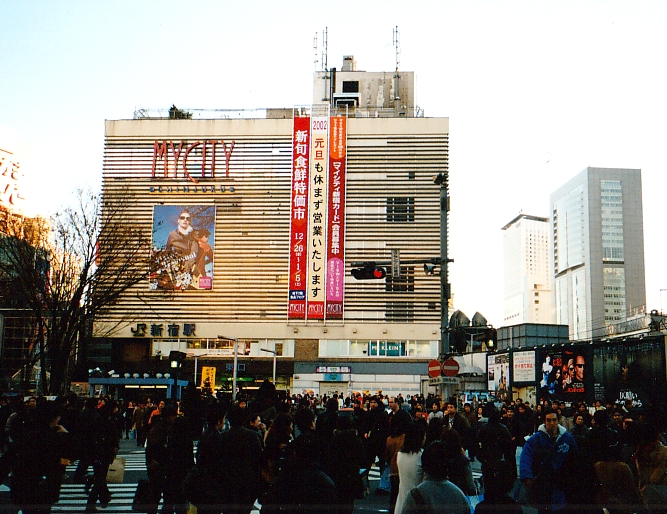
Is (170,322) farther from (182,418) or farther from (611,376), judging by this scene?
(182,418)

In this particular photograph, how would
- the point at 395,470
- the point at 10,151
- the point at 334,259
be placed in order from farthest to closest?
the point at 10,151, the point at 334,259, the point at 395,470

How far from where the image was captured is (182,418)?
973cm

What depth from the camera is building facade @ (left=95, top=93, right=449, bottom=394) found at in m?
56.2

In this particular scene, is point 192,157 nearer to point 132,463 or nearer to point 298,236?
point 298,236

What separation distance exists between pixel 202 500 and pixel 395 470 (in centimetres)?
386

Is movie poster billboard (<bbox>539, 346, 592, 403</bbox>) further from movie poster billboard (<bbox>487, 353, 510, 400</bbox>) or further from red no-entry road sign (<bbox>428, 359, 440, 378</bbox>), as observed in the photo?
red no-entry road sign (<bbox>428, 359, 440, 378</bbox>)

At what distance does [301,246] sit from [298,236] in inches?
Answer: 28.6

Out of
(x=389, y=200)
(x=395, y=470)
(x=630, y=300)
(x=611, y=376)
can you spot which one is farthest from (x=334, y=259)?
(x=630, y=300)

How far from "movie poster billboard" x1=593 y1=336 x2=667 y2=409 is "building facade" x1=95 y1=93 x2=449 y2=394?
19.7m

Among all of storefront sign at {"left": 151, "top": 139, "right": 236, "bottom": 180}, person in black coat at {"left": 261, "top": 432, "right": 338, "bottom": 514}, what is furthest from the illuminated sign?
person in black coat at {"left": 261, "top": 432, "right": 338, "bottom": 514}

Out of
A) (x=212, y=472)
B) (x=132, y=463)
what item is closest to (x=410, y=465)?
(x=212, y=472)

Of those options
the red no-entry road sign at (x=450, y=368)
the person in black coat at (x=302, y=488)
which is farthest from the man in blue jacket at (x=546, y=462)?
the red no-entry road sign at (x=450, y=368)

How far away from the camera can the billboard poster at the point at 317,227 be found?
55906 mm

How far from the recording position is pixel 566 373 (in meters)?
39.5
